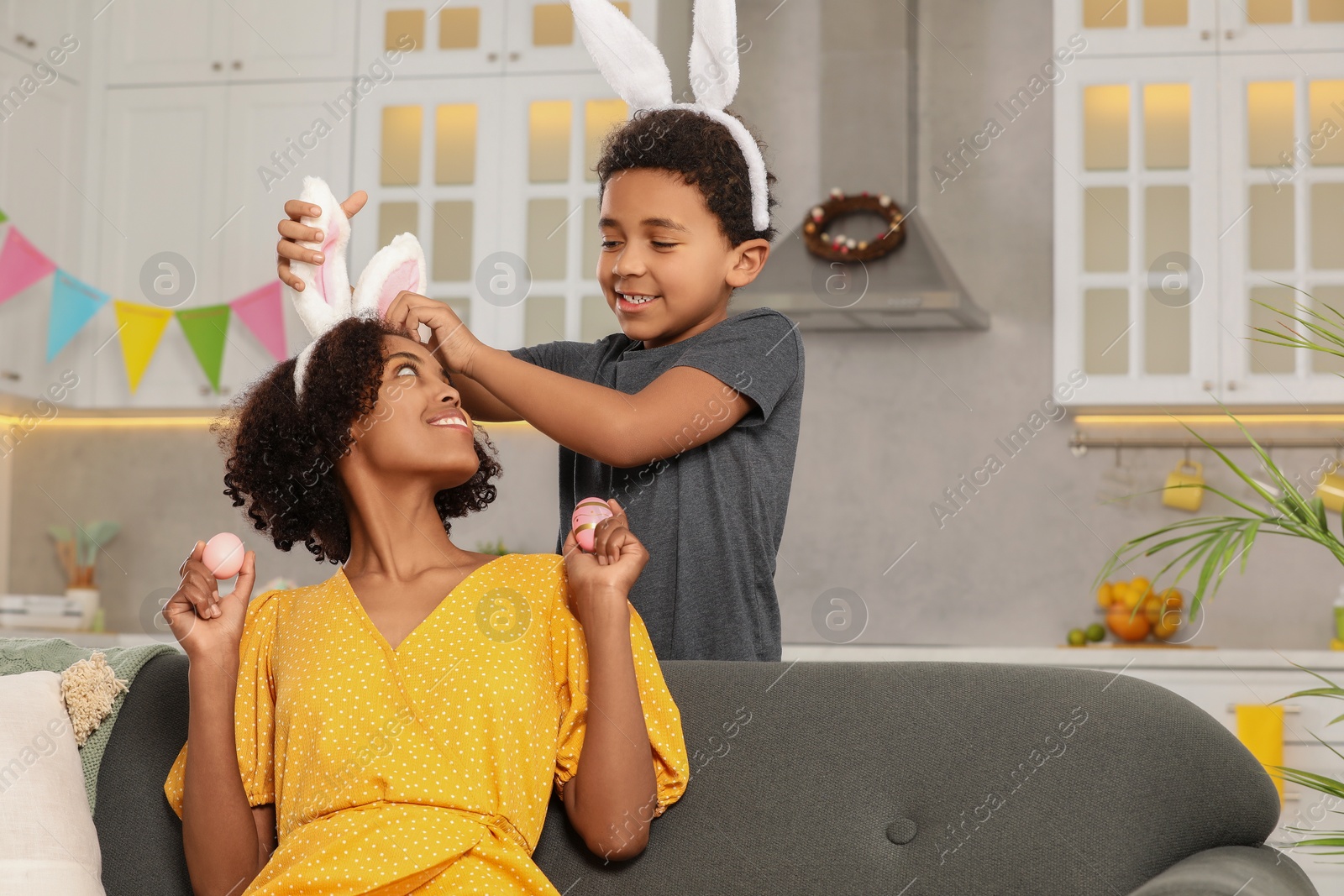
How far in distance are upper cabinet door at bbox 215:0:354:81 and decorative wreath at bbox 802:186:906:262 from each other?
1.46 metres

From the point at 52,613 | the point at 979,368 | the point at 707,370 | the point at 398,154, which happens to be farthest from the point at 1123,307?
the point at 52,613

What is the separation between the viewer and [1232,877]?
94 cm

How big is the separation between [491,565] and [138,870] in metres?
0.51

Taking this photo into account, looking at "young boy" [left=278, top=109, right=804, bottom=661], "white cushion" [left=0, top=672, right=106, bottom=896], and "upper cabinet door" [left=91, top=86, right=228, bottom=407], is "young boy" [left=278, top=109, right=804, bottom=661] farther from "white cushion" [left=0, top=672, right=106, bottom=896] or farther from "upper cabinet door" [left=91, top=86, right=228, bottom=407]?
"upper cabinet door" [left=91, top=86, right=228, bottom=407]

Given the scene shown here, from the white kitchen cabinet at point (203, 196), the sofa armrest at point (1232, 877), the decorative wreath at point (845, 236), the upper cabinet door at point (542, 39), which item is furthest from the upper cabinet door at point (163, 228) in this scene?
the sofa armrest at point (1232, 877)

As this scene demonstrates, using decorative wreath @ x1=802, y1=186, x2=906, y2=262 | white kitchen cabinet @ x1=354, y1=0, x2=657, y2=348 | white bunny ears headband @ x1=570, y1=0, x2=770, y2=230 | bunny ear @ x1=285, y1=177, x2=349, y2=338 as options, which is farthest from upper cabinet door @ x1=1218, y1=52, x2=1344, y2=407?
bunny ear @ x1=285, y1=177, x2=349, y2=338

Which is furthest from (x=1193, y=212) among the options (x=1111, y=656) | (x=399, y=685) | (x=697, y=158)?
(x=399, y=685)

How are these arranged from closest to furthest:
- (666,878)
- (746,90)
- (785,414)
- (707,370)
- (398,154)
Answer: (666,878) < (707,370) < (785,414) < (398,154) < (746,90)

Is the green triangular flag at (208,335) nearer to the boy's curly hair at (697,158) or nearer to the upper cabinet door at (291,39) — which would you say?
the upper cabinet door at (291,39)

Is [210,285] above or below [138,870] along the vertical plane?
above

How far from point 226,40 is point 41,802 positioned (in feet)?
10.1

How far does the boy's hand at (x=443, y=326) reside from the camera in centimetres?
118

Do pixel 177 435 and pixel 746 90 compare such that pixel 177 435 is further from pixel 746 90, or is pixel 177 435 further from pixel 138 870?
pixel 138 870

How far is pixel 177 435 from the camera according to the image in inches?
162
